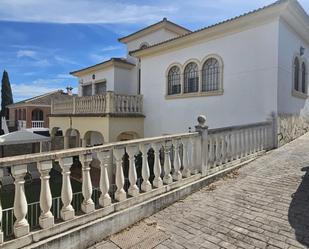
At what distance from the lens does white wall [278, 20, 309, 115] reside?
9.23m

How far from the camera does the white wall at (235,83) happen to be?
925cm

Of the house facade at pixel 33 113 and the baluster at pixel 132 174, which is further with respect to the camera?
the house facade at pixel 33 113

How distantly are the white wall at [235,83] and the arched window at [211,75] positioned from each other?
0.39 m

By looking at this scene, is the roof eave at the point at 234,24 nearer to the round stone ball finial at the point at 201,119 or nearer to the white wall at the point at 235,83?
the white wall at the point at 235,83

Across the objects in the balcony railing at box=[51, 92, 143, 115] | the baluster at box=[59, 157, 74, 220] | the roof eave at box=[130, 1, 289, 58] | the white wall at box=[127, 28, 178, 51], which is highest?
the white wall at box=[127, 28, 178, 51]

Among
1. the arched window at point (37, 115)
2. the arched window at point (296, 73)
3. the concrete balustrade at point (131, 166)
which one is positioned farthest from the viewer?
the arched window at point (37, 115)

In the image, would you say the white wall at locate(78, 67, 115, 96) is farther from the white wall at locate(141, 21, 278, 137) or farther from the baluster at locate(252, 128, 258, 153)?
the baluster at locate(252, 128, 258, 153)

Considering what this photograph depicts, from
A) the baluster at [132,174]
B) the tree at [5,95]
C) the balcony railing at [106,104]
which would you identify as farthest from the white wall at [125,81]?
the tree at [5,95]

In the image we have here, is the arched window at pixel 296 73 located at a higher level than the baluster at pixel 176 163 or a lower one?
higher

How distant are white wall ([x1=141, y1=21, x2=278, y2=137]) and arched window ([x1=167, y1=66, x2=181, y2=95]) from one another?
1.01ft

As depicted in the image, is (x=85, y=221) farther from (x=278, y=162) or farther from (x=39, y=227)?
(x=278, y=162)

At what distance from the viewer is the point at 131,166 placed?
12.8 ft

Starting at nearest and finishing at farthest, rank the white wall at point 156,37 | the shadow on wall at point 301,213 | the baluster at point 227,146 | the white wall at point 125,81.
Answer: the shadow on wall at point 301,213 < the baluster at point 227,146 < the white wall at point 156,37 < the white wall at point 125,81

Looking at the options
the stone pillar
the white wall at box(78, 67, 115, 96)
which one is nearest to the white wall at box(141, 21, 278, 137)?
the white wall at box(78, 67, 115, 96)
